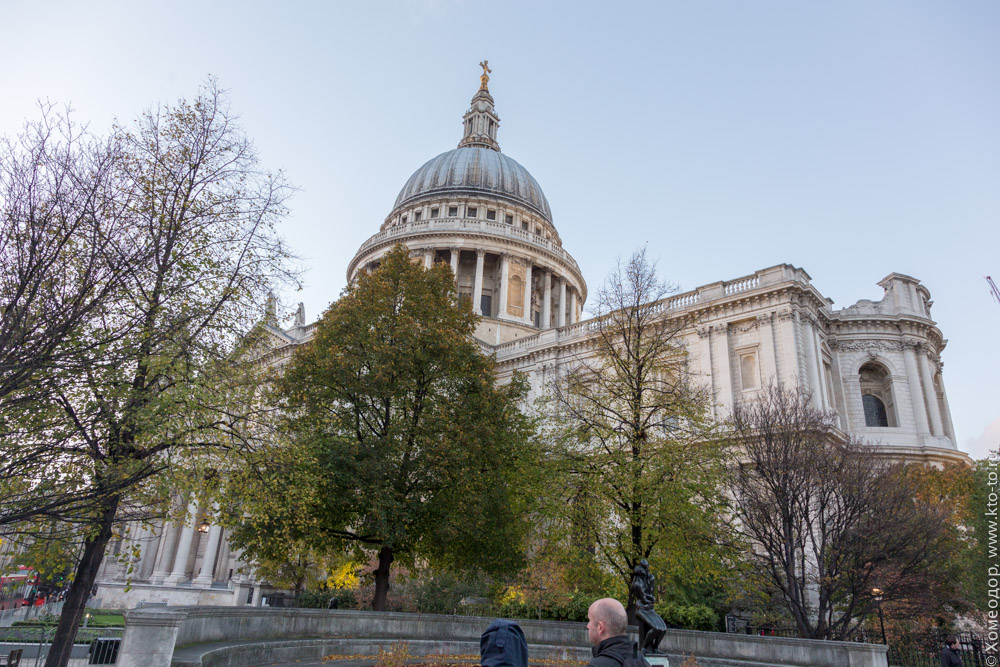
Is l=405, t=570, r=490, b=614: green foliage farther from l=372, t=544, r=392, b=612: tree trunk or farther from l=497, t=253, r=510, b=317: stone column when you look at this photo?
l=497, t=253, r=510, b=317: stone column

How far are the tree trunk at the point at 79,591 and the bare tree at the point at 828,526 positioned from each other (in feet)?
51.2

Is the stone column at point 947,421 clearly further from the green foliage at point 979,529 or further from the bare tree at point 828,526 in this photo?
the bare tree at point 828,526

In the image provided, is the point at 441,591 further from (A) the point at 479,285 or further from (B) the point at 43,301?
(A) the point at 479,285

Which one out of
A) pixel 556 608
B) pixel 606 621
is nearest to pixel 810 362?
pixel 556 608

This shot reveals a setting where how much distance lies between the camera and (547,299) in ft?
214

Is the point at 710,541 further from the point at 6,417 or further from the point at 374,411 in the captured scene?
the point at 6,417

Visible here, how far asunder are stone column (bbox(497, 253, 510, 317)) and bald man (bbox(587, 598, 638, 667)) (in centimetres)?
5461

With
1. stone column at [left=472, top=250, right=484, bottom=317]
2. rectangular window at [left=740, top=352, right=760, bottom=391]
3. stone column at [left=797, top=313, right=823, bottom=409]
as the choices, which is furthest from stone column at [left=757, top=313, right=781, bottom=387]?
stone column at [left=472, top=250, right=484, bottom=317]

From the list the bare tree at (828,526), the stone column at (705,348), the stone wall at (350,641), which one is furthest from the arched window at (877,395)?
the stone wall at (350,641)

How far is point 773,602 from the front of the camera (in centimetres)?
2309

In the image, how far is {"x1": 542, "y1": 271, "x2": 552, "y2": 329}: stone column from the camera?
6462 cm

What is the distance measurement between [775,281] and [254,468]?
28.9 m

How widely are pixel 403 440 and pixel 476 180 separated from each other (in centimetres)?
5359

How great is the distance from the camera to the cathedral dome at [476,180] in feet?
228
